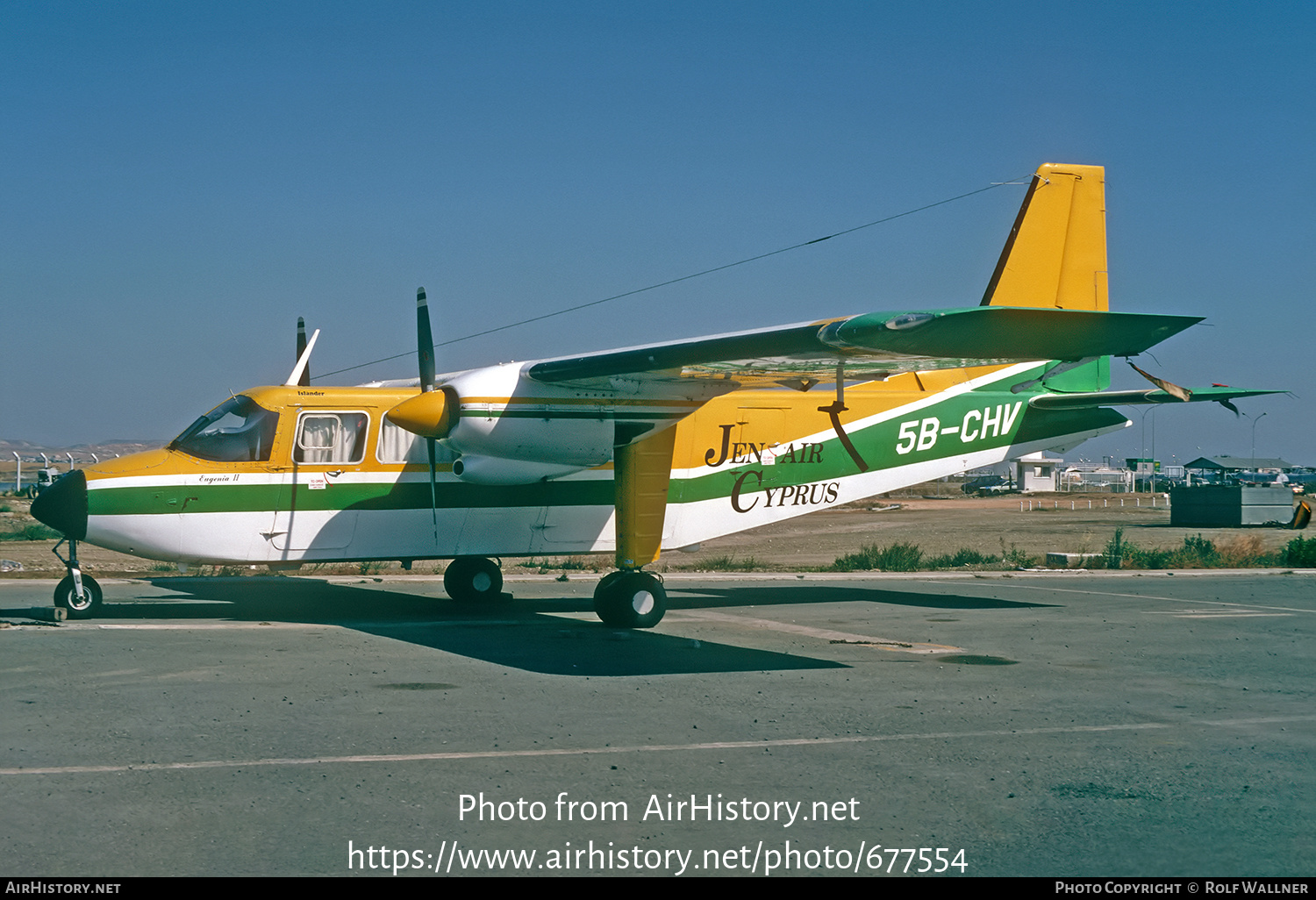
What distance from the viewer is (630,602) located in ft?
47.2

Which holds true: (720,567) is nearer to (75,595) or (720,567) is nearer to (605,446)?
(605,446)

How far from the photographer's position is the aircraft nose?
46.0ft

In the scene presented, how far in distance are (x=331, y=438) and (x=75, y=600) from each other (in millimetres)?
3823

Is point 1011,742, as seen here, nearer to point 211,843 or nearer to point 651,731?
point 651,731

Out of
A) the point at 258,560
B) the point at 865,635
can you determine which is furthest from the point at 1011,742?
the point at 258,560

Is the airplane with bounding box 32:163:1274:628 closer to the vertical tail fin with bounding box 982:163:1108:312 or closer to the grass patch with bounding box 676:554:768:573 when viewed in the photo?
the vertical tail fin with bounding box 982:163:1108:312

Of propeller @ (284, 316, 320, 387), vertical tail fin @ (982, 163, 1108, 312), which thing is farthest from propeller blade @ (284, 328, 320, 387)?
vertical tail fin @ (982, 163, 1108, 312)

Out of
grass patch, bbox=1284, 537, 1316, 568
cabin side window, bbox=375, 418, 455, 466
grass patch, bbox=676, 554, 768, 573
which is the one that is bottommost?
grass patch, bbox=676, 554, 768, 573

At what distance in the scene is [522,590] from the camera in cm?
1995

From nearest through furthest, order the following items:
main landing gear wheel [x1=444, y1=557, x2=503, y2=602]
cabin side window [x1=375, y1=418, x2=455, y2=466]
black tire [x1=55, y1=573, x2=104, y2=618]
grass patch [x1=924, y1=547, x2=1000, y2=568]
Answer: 1. black tire [x1=55, y1=573, x2=104, y2=618]
2. cabin side window [x1=375, y1=418, x2=455, y2=466]
3. main landing gear wheel [x1=444, y1=557, x2=503, y2=602]
4. grass patch [x1=924, y1=547, x2=1000, y2=568]

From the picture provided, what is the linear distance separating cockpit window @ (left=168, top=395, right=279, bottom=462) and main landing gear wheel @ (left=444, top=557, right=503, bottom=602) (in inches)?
147

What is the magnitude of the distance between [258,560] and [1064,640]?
10.6 meters

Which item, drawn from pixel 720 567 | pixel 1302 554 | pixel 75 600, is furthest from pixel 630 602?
pixel 1302 554
